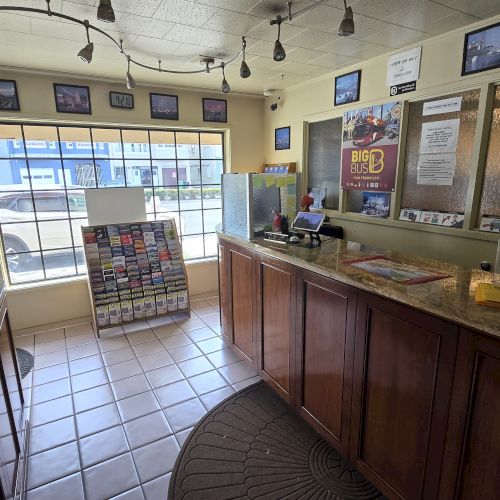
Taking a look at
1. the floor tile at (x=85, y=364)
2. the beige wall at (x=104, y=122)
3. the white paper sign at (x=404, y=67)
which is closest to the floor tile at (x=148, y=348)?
the floor tile at (x=85, y=364)

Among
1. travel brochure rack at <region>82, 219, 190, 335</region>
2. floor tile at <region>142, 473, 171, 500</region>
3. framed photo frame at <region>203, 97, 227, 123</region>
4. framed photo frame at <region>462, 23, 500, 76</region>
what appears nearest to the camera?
floor tile at <region>142, 473, 171, 500</region>

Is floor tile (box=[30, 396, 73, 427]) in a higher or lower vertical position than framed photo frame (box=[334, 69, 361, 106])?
lower

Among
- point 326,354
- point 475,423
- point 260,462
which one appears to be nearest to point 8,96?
point 326,354

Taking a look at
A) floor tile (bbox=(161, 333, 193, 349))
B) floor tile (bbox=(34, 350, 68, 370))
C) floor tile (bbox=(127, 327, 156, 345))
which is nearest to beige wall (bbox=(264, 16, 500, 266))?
floor tile (bbox=(161, 333, 193, 349))

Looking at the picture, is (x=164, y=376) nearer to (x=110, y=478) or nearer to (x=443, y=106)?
(x=110, y=478)

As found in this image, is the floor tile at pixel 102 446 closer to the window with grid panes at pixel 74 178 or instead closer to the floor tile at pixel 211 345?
the floor tile at pixel 211 345

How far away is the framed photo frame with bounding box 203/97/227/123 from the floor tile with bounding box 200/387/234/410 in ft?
10.6

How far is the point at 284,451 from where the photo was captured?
6.54 ft

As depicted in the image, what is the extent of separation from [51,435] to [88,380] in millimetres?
598

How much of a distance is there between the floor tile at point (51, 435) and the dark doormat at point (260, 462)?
0.76 meters

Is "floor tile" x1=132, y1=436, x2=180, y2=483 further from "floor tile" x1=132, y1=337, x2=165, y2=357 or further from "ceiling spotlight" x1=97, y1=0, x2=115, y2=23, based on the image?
"ceiling spotlight" x1=97, y1=0, x2=115, y2=23

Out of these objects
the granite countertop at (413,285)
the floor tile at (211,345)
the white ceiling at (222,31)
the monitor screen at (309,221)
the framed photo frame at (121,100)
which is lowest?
the floor tile at (211,345)

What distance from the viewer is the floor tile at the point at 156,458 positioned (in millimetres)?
1864

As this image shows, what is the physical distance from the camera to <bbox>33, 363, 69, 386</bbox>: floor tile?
2725 mm
